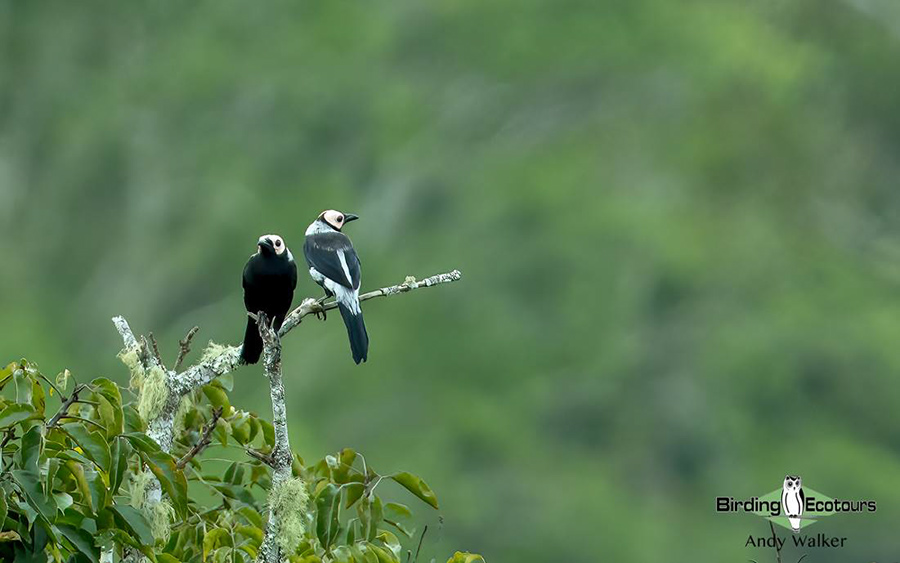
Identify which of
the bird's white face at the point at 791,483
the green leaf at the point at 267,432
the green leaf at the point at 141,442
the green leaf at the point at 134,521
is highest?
the bird's white face at the point at 791,483

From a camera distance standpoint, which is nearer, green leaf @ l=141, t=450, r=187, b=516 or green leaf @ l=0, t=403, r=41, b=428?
green leaf @ l=0, t=403, r=41, b=428

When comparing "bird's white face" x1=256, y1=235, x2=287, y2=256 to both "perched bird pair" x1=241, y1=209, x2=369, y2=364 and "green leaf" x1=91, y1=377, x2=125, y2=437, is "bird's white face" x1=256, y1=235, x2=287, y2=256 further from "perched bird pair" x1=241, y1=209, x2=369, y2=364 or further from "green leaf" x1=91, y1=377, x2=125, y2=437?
"green leaf" x1=91, y1=377, x2=125, y2=437

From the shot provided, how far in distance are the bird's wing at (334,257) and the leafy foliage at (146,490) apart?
111 centimetres

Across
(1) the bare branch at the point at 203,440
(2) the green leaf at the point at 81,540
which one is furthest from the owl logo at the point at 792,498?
(2) the green leaf at the point at 81,540

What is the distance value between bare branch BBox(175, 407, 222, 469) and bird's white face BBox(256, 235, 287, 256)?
51.9 inches

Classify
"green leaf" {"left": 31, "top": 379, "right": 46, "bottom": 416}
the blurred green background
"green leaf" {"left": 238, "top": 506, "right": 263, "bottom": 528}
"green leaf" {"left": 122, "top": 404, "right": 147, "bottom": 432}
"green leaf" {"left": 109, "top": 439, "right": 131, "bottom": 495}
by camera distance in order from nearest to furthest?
"green leaf" {"left": 109, "top": 439, "right": 131, "bottom": 495}
"green leaf" {"left": 31, "top": 379, "right": 46, "bottom": 416}
"green leaf" {"left": 122, "top": 404, "right": 147, "bottom": 432}
"green leaf" {"left": 238, "top": 506, "right": 263, "bottom": 528}
the blurred green background

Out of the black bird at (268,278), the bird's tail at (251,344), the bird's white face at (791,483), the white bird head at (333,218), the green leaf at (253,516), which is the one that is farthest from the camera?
the white bird head at (333,218)

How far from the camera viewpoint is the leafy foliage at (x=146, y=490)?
13.9 feet

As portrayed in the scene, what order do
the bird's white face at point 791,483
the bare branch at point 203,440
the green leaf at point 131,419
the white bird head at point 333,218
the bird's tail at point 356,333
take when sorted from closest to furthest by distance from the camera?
the green leaf at point 131,419, the bare branch at point 203,440, the bird's tail at point 356,333, the bird's white face at point 791,483, the white bird head at point 333,218

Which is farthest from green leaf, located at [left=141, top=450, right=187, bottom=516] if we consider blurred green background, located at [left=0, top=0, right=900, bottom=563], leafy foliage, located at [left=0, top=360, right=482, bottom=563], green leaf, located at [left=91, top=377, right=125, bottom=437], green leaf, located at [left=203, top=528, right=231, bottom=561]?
blurred green background, located at [left=0, top=0, right=900, bottom=563]

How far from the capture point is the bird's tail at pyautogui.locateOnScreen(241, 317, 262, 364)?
6.40 m

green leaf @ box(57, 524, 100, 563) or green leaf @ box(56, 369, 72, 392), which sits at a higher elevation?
green leaf @ box(56, 369, 72, 392)

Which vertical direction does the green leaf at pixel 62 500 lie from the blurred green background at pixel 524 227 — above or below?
below

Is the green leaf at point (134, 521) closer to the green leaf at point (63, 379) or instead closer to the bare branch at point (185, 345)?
the green leaf at point (63, 379)
